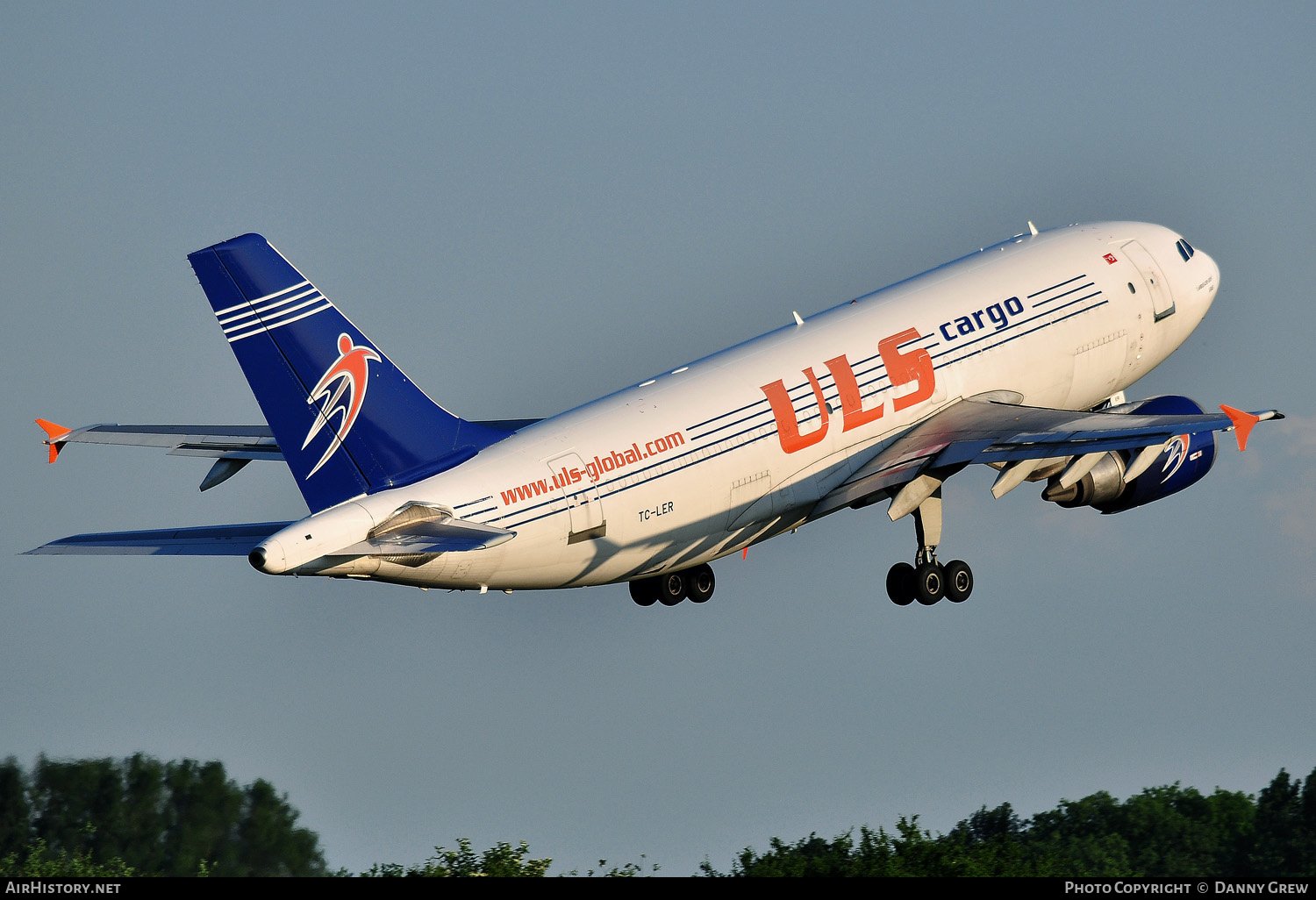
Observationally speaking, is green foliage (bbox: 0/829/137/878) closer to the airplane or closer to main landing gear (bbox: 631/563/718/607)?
the airplane

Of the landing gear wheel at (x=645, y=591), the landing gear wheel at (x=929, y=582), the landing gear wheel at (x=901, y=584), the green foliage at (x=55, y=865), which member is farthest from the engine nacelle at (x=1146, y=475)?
the green foliage at (x=55, y=865)

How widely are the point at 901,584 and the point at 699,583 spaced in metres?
4.89

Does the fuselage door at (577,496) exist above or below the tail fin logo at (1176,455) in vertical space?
below

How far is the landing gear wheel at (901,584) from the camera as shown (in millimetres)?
40344

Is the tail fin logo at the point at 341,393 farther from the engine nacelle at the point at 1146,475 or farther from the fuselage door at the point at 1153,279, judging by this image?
the fuselage door at the point at 1153,279

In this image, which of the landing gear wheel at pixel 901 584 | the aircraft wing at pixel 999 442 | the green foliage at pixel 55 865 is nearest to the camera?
the green foliage at pixel 55 865

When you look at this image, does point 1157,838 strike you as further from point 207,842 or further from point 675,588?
point 207,842

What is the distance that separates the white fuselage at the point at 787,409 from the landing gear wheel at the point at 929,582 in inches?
110

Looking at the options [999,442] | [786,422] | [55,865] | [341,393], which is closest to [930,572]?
[999,442]

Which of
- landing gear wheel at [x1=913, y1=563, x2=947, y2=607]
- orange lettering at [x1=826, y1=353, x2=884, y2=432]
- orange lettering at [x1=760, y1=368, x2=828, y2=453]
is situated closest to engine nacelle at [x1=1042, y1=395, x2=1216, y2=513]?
landing gear wheel at [x1=913, y1=563, x2=947, y2=607]

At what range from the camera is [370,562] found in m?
31.4

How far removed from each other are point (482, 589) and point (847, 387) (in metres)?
8.83

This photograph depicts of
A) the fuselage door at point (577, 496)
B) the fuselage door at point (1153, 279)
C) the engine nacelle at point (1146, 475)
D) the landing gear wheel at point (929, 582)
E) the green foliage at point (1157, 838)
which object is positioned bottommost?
the green foliage at point (1157, 838)

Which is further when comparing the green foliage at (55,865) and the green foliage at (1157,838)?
the green foliage at (1157,838)
